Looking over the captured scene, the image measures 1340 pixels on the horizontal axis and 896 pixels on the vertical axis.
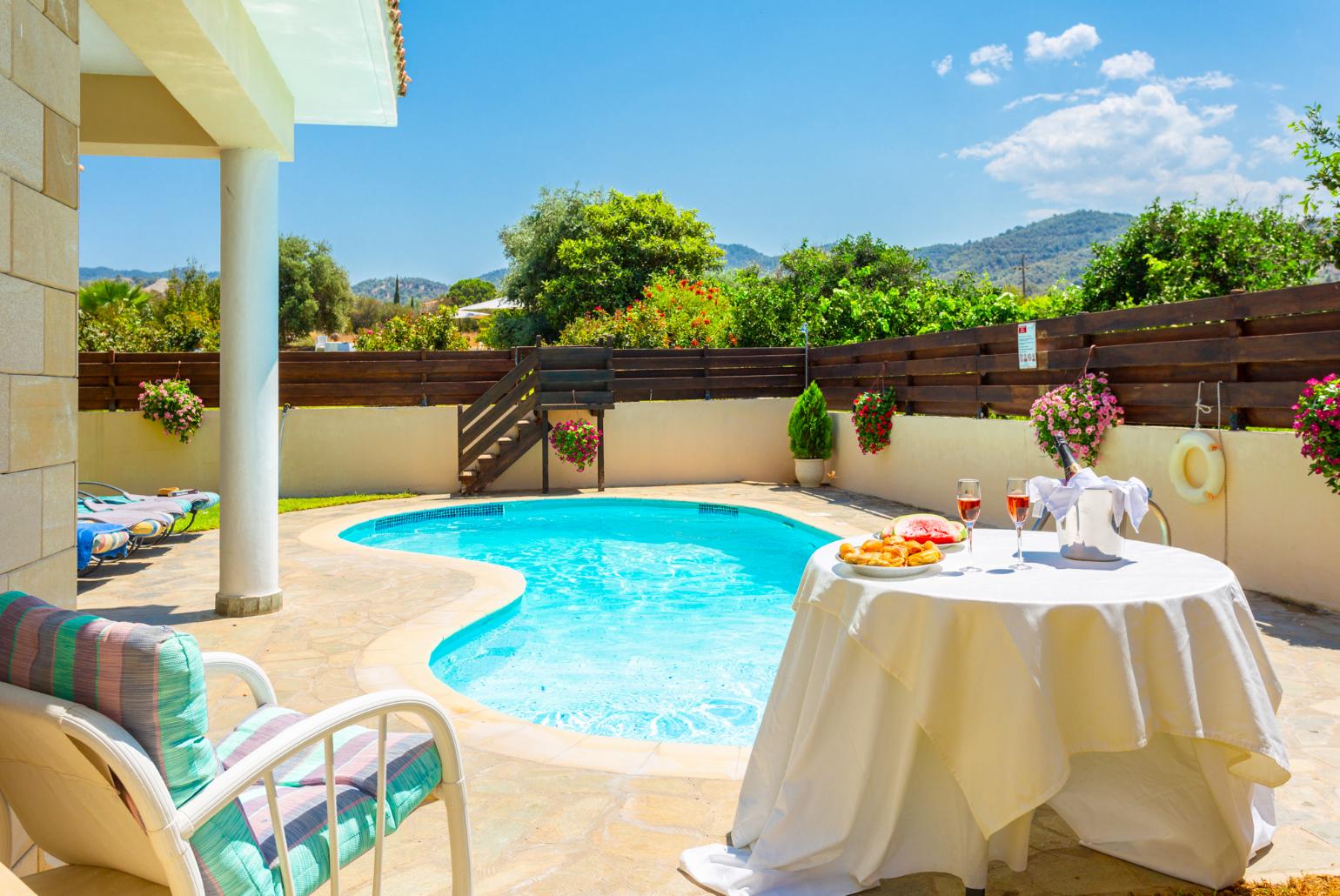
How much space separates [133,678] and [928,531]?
7.17 feet

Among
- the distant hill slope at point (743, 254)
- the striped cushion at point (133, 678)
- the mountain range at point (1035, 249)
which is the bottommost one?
the striped cushion at point (133, 678)

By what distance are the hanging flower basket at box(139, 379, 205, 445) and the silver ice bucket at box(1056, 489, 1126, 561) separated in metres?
11.7

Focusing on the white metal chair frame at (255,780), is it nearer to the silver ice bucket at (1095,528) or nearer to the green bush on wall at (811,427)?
the silver ice bucket at (1095,528)

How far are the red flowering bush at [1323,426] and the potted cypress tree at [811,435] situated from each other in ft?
23.8

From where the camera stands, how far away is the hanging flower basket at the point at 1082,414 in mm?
7605

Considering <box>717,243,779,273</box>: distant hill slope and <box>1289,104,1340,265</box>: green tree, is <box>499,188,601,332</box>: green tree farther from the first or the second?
<box>717,243,779,273</box>: distant hill slope

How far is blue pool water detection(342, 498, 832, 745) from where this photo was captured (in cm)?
490

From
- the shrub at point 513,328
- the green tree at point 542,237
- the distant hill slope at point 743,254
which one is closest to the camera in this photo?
the green tree at point 542,237

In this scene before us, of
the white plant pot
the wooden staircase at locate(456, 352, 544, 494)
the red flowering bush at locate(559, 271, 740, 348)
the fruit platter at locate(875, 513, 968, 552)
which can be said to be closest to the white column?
the fruit platter at locate(875, 513, 968, 552)

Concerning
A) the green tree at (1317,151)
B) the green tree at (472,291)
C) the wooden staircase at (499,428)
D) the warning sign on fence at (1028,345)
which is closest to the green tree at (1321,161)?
the green tree at (1317,151)

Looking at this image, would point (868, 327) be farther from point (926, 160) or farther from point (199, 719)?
point (926, 160)

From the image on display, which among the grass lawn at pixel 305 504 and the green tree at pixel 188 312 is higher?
the green tree at pixel 188 312

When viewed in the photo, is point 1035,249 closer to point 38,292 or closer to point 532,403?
point 532,403

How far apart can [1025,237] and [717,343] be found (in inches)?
2825
